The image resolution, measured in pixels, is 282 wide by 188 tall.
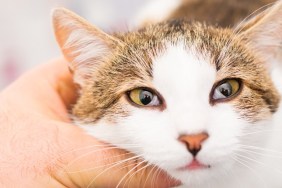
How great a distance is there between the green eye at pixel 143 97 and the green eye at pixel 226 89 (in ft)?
0.39

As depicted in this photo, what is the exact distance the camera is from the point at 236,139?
30.6 inches

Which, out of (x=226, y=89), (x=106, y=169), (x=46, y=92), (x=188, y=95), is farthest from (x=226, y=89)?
(x=46, y=92)

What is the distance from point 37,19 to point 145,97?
187 centimetres

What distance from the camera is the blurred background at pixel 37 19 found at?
8.13ft

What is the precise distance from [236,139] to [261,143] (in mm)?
136

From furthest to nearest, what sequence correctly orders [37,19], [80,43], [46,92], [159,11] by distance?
1. [37,19]
2. [159,11]
3. [46,92]
4. [80,43]

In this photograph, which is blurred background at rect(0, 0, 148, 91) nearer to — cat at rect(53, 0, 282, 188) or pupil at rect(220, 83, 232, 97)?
cat at rect(53, 0, 282, 188)

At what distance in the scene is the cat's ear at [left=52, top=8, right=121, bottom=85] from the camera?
91 centimetres

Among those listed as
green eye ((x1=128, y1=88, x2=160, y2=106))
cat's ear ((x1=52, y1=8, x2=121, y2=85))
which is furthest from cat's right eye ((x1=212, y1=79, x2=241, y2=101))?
cat's ear ((x1=52, y1=8, x2=121, y2=85))

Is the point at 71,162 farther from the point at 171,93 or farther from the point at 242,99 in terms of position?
Answer: the point at 242,99

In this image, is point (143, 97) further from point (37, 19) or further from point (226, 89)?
point (37, 19)

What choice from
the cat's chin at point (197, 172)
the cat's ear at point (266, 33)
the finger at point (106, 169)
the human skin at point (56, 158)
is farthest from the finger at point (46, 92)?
the cat's ear at point (266, 33)

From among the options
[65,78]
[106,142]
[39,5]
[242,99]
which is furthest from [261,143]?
[39,5]

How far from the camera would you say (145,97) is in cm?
85
